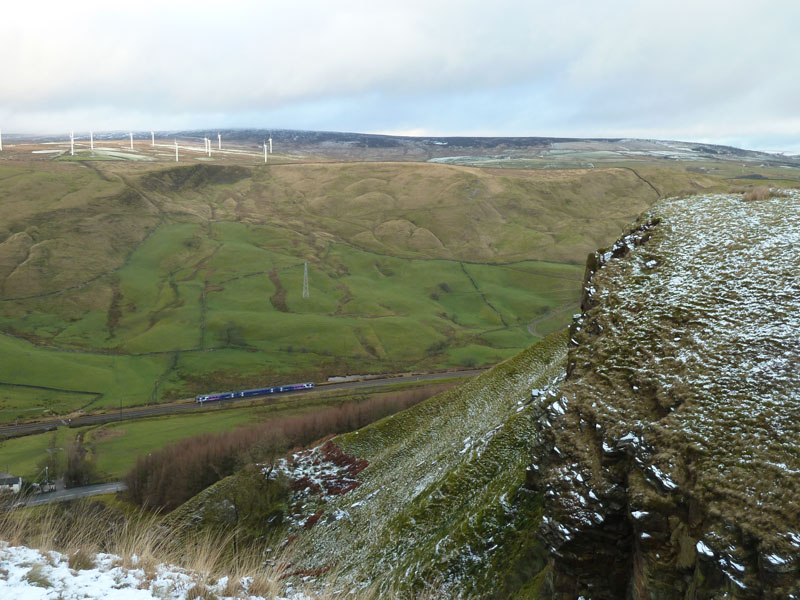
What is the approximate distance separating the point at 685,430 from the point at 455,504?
1704 cm

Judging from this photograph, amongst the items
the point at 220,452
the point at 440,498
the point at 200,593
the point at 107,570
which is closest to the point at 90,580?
the point at 107,570

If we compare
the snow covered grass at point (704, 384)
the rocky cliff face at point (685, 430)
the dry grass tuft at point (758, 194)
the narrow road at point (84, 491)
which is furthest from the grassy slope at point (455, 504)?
the narrow road at point (84, 491)

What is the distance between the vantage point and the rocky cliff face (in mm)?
11289

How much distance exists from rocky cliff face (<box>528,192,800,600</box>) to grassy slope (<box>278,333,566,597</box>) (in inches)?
176

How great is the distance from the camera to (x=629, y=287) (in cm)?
1994

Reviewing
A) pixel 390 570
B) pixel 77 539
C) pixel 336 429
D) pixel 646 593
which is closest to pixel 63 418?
pixel 336 429

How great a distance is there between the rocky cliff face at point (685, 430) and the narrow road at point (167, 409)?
118 meters

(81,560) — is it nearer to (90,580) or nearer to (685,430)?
(90,580)

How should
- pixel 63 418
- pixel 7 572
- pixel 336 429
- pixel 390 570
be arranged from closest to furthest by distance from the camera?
1. pixel 7 572
2. pixel 390 570
3. pixel 336 429
4. pixel 63 418

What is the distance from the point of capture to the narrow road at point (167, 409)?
109312 millimetres

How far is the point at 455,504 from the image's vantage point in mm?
28047

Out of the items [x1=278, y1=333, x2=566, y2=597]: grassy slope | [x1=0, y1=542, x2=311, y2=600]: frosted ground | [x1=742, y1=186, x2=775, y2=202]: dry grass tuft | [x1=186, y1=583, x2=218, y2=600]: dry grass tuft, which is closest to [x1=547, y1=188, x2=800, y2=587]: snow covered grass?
[x1=742, y1=186, x2=775, y2=202]: dry grass tuft

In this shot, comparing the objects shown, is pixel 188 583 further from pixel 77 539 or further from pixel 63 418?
pixel 63 418

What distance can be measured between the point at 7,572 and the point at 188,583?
3.33 meters
